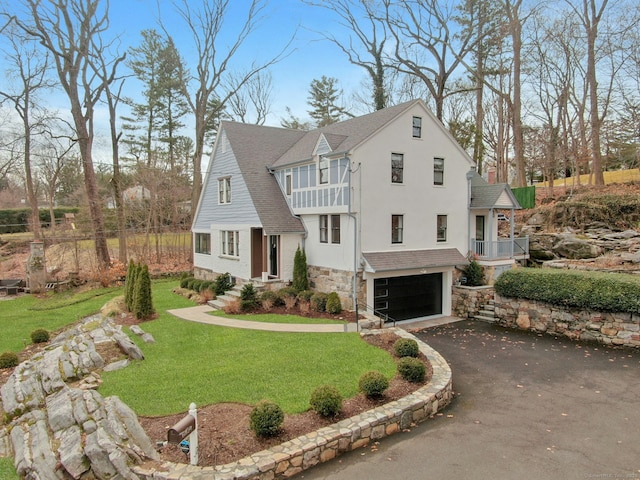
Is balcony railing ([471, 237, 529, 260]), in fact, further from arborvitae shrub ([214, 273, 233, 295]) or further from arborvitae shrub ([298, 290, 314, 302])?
arborvitae shrub ([214, 273, 233, 295])

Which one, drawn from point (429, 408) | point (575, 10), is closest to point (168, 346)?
point (429, 408)

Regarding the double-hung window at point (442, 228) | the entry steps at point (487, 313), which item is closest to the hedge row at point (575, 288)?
the entry steps at point (487, 313)

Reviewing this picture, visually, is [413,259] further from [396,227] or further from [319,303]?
[319,303]

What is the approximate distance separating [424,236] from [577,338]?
21.9ft

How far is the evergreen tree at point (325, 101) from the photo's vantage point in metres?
34.9

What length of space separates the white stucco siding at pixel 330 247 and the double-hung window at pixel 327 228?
0.16 meters

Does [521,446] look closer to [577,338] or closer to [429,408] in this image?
[429,408]

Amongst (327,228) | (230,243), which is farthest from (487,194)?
(230,243)

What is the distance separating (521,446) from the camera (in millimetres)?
6664

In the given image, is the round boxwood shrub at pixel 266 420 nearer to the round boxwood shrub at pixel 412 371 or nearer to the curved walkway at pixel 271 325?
the round boxwood shrub at pixel 412 371

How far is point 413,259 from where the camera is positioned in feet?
53.8

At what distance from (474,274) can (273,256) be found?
9285mm

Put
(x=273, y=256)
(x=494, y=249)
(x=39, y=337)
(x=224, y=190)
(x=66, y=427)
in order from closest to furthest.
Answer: (x=66, y=427)
(x=39, y=337)
(x=273, y=256)
(x=494, y=249)
(x=224, y=190)

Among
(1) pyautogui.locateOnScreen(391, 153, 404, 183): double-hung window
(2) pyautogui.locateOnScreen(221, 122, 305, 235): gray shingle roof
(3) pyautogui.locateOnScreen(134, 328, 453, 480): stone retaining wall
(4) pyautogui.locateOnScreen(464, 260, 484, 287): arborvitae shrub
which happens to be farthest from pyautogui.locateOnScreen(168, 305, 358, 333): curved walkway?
(4) pyautogui.locateOnScreen(464, 260, 484, 287): arborvitae shrub
